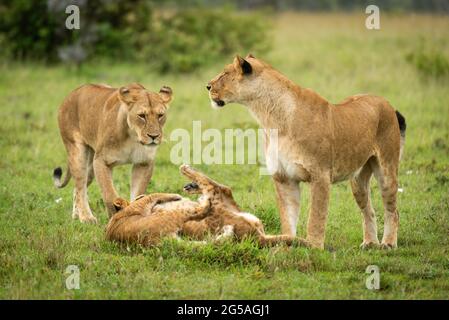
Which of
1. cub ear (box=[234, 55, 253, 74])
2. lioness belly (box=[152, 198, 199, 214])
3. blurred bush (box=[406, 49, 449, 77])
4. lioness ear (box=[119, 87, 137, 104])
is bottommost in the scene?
lioness belly (box=[152, 198, 199, 214])

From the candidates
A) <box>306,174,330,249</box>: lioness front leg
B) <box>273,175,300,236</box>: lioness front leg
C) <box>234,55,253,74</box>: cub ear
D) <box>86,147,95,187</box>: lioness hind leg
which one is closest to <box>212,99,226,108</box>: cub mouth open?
<box>234,55,253,74</box>: cub ear

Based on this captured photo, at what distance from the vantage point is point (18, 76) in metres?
16.1

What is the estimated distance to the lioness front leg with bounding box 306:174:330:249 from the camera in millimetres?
6609

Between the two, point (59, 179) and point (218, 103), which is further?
point (59, 179)

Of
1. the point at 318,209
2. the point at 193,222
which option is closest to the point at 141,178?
the point at 193,222

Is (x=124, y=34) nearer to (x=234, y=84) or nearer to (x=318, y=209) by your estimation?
(x=234, y=84)

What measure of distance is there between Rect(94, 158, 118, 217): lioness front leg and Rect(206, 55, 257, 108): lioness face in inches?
53.5

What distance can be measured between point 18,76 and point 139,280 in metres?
11.0

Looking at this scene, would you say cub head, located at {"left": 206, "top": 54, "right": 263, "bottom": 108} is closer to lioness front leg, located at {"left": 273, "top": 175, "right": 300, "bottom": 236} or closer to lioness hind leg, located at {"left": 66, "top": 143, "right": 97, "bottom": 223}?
lioness front leg, located at {"left": 273, "top": 175, "right": 300, "bottom": 236}

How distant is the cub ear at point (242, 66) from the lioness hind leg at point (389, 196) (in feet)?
4.53

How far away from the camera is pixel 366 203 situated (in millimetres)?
7254

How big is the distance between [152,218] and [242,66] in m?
1.47

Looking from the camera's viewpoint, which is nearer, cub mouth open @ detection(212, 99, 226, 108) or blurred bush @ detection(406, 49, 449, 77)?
cub mouth open @ detection(212, 99, 226, 108)

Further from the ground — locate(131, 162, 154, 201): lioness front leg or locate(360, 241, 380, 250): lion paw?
locate(131, 162, 154, 201): lioness front leg
